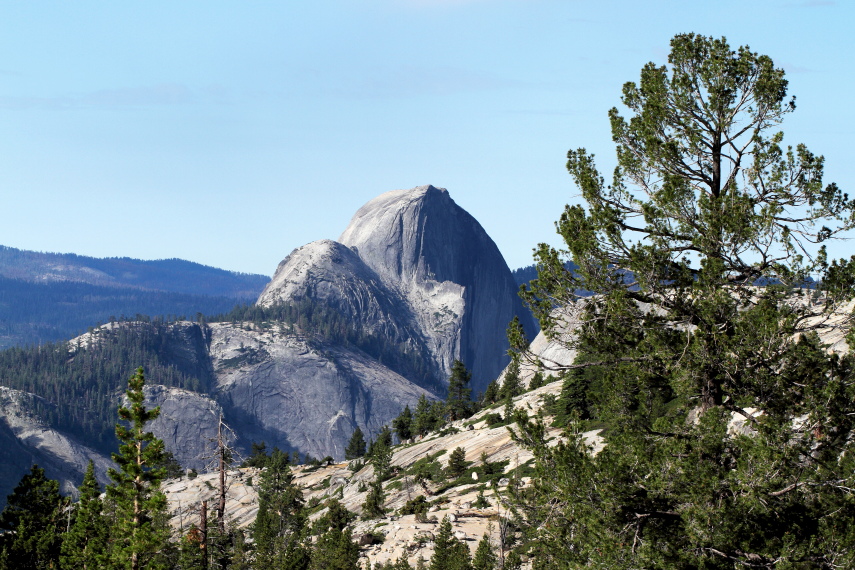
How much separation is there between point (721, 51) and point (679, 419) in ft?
27.2

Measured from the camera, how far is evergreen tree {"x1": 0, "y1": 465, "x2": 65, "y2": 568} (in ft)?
116

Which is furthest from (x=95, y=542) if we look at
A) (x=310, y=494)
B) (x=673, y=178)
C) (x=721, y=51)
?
(x=310, y=494)

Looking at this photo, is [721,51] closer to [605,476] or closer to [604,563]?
[605,476]

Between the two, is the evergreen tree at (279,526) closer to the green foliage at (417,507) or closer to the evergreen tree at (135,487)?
the green foliage at (417,507)

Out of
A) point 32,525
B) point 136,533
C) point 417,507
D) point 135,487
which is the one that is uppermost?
point 135,487

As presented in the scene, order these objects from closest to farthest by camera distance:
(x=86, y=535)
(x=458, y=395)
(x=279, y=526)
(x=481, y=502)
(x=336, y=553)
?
1. (x=86, y=535)
2. (x=336, y=553)
3. (x=481, y=502)
4. (x=279, y=526)
5. (x=458, y=395)

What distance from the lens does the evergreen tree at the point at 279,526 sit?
4444 centimetres

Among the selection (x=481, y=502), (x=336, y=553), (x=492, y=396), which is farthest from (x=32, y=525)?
(x=492, y=396)

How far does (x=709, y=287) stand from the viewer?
52.8 feet

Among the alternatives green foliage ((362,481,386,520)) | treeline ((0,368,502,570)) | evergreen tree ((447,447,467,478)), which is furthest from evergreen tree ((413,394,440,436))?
treeline ((0,368,502,570))

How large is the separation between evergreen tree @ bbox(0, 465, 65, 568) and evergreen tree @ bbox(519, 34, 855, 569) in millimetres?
28305

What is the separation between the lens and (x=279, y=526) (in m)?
67.3

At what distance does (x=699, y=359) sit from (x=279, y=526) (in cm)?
5773

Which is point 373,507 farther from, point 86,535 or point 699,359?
point 699,359
